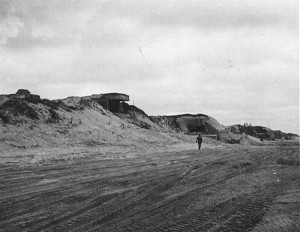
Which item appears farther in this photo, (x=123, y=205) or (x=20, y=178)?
(x=20, y=178)

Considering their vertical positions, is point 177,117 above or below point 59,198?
above

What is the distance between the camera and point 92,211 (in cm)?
602

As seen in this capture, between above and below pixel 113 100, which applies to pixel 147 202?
below

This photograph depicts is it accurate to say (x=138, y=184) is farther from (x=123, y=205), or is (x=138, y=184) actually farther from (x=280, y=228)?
(x=280, y=228)

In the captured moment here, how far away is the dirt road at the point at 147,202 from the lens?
527 centimetres

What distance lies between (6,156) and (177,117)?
4756 cm

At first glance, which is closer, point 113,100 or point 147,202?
point 147,202

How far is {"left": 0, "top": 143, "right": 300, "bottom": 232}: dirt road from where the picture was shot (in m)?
5.27

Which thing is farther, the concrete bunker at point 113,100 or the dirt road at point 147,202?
the concrete bunker at point 113,100

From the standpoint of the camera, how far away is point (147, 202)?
6.85 meters

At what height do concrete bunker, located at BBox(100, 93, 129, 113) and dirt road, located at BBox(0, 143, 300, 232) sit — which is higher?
concrete bunker, located at BBox(100, 93, 129, 113)

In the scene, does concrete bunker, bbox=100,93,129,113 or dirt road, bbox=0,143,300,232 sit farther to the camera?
concrete bunker, bbox=100,93,129,113

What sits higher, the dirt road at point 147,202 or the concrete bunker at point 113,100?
the concrete bunker at point 113,100

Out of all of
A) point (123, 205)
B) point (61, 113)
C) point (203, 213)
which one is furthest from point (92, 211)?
point (61, 113)
